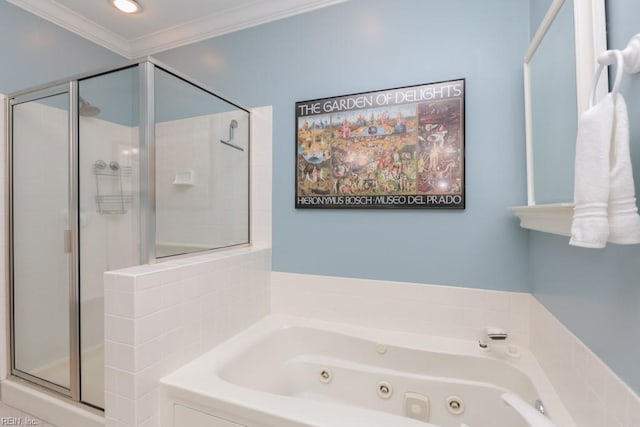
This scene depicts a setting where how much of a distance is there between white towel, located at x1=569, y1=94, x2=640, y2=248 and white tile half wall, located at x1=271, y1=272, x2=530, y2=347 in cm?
107

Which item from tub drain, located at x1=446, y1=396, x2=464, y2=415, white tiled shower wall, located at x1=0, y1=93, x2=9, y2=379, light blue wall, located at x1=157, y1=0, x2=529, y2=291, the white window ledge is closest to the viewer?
the white window ledge

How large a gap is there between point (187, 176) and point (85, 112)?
67 cm

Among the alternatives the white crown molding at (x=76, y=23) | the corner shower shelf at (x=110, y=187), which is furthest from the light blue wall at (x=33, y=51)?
the corner shower shelf at (x=110, y=187)

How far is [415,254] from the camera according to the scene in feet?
5.77

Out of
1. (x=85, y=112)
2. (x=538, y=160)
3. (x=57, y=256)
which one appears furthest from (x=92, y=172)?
(x=538, y=160)

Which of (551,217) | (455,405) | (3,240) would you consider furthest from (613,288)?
(3,240)

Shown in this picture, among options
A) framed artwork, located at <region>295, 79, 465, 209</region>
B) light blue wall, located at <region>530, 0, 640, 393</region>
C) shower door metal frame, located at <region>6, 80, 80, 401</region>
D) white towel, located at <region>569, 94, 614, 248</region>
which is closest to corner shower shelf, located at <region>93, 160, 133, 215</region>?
shower door metal frame, located at <region>6, 80, 80, 401</region>

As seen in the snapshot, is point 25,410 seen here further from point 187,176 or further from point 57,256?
point 187,176

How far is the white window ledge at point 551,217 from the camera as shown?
93 centimetres

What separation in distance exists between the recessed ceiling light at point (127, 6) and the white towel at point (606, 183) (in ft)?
8.55

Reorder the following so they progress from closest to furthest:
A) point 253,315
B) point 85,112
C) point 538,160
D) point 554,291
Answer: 1. point 554,291
2. point 538,160
3. point 85,112
4. point 253,315

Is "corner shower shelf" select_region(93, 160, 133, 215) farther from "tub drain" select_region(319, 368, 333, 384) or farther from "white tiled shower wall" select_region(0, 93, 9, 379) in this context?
"tub drain" select_region(319, 368, 333, 384)

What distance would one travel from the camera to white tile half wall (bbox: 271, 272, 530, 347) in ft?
5.23

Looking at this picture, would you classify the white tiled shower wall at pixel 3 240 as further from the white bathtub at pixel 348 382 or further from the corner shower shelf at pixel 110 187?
the white bathtub at pixel 348 382
